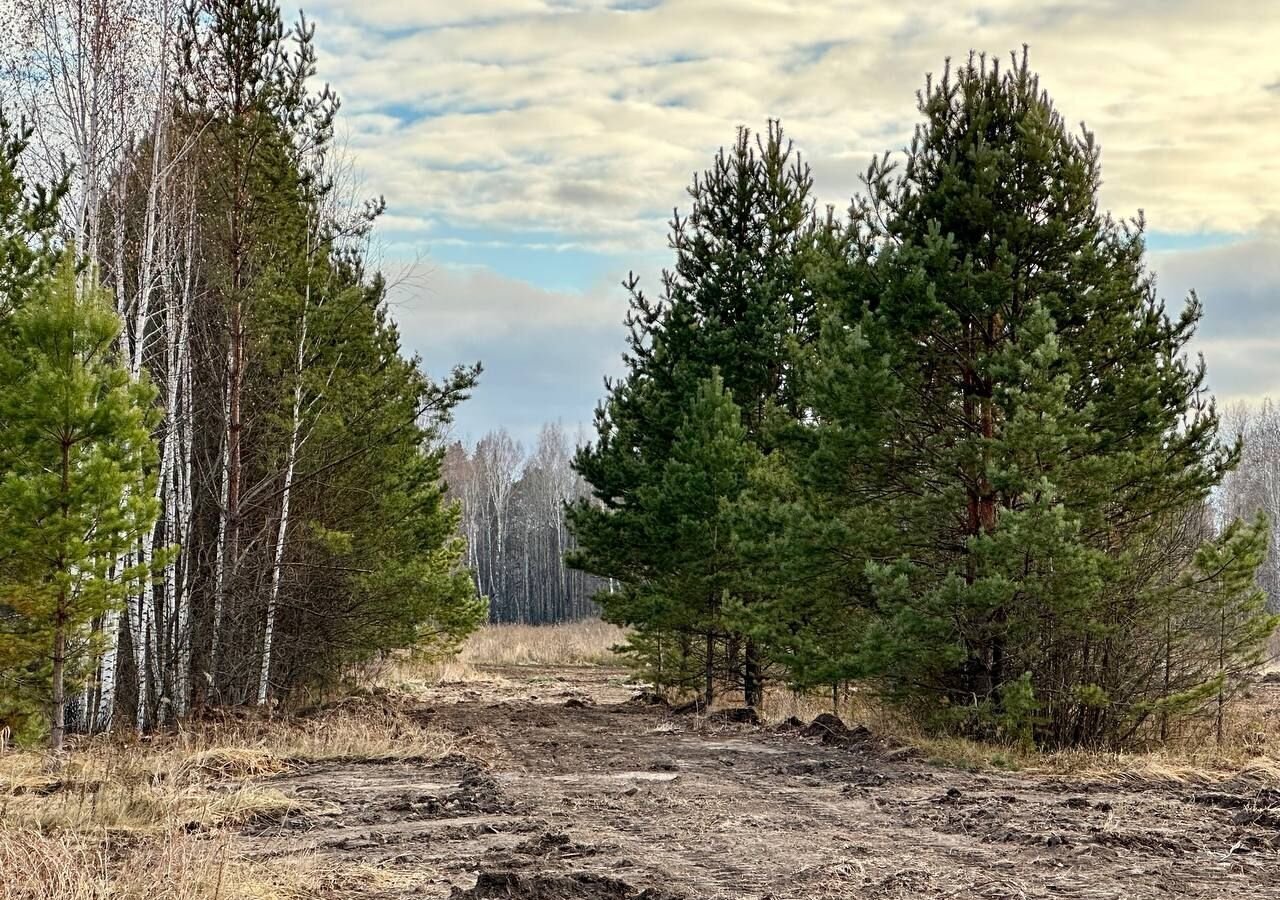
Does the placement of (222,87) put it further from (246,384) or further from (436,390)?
(436,390)

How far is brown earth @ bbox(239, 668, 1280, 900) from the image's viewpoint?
6.75 meters

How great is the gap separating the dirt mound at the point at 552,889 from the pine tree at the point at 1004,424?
7052mm

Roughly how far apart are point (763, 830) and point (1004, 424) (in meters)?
5.90

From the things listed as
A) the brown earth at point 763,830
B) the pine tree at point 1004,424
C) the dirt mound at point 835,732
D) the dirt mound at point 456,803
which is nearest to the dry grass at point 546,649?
the dirt mound at point 835,732

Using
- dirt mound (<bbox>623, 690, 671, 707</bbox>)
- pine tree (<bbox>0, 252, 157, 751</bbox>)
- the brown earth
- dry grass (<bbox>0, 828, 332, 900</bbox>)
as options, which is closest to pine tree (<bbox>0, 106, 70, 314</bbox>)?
pine tree (<bbox>0, 252, 157, 751</bbox>)

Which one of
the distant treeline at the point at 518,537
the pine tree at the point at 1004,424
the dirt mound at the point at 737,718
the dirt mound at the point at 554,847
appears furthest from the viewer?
Result: the distant treeline at the point at 518,537

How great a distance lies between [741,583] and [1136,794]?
1053 centimetres

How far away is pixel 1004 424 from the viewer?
12.5 metres

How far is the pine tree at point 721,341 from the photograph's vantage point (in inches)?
847

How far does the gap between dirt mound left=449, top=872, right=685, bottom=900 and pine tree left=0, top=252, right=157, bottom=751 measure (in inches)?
299

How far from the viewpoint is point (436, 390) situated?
17.3 metres

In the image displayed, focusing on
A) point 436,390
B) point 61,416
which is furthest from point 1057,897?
point 436,390

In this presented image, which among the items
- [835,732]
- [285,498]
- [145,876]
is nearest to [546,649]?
[285,498]

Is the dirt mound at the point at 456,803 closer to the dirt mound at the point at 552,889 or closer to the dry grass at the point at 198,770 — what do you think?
the dry grass at the point at 198,770
